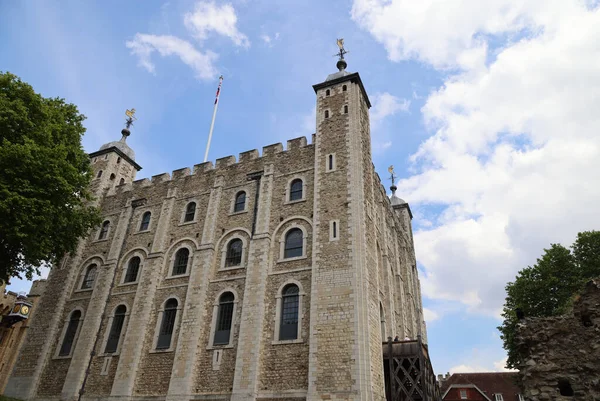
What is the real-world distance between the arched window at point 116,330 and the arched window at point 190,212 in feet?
19.7

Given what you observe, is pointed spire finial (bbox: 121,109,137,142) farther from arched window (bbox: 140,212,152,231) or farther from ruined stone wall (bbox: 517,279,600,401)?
ruined stone wall (bbox: 517,279,600,401)

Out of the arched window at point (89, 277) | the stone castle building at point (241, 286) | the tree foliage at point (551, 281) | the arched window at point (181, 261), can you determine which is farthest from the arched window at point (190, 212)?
the tree foliage at point (551, 281)

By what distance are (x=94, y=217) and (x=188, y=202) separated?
17.2 feet

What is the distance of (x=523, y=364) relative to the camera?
488 inches

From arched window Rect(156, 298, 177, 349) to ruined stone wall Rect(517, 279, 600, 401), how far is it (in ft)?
52.0

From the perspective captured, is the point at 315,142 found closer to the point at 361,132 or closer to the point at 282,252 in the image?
the point at 361,132

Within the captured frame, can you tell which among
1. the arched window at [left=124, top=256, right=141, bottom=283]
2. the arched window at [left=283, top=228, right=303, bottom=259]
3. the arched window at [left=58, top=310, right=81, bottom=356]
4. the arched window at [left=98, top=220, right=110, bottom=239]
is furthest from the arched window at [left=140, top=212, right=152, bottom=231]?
the arched window at [left=283, top=228, right=303, bottom=259]

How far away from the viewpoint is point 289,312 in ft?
61.6

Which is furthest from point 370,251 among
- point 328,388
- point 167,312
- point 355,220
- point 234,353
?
point 167,312

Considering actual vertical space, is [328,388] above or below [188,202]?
below

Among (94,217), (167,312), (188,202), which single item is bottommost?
(167,312)

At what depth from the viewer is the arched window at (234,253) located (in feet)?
70.9

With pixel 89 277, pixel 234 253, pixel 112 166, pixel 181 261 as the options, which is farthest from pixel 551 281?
pixel 112 166

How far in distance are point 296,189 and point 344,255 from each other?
5.30 meters
